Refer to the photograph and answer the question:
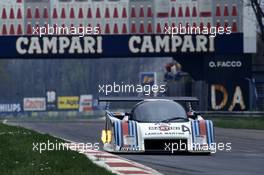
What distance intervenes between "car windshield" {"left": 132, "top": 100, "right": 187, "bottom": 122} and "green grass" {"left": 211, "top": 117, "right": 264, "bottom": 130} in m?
18.6

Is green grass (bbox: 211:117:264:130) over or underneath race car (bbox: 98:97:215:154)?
underneath

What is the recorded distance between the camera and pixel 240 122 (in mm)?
40031

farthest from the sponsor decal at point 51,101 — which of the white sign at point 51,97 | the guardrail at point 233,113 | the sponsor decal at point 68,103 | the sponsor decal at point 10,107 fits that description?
the guardrail at point 233,113

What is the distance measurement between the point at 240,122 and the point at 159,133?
24056 millimetres

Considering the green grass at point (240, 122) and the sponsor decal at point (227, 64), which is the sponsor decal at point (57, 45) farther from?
the green grass at point (240, 122)

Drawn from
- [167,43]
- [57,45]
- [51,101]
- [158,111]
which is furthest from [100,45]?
[51,101]

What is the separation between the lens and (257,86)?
4872cm

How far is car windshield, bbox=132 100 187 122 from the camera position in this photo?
17297mm

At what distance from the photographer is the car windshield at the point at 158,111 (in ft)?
56.7

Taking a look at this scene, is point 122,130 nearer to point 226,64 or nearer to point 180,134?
point 180,134

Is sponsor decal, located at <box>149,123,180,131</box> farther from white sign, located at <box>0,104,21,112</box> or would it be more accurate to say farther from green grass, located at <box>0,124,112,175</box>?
white sign, located at <box>0,104,21,112</box>

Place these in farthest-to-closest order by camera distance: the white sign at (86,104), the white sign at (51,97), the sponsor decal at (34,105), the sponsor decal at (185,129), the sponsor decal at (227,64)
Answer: the white sign at (51,97) → the white sign at (86,104) → the sponsor decal at (34,105) → the sponsor decal at (227,64) → the sponsor decal at (185,129)

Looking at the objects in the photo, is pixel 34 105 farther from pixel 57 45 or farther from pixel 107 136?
pixel 107 136

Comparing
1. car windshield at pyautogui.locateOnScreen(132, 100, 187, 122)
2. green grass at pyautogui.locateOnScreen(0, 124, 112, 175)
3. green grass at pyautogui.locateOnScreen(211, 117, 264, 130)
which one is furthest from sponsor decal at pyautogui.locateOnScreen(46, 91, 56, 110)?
green grass at pyautogui.locateOnScreen(0, 124, 112, 175)
